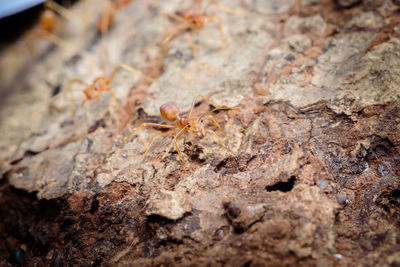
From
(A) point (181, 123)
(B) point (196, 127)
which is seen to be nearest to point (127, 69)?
(A) point (181, 123)

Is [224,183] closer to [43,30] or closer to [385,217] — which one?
[385,217]

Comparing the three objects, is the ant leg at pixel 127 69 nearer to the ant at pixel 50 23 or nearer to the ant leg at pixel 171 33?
the ant leg at pixel 171 33

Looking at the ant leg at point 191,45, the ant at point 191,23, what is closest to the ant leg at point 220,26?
the ant at point 191,23

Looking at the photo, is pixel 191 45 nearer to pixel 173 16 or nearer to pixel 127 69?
pixel 173 16

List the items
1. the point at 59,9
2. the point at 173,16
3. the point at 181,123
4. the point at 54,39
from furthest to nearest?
the point at 59,9 < the point at 54,39 < the point at 173,16 < the point at 181,123

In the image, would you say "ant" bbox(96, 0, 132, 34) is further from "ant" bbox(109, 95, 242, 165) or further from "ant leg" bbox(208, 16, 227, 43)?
"ant" bbox(109, 95, 242, 165)

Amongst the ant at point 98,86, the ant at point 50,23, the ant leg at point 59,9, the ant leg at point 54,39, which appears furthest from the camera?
the ant leg at point 59,9
